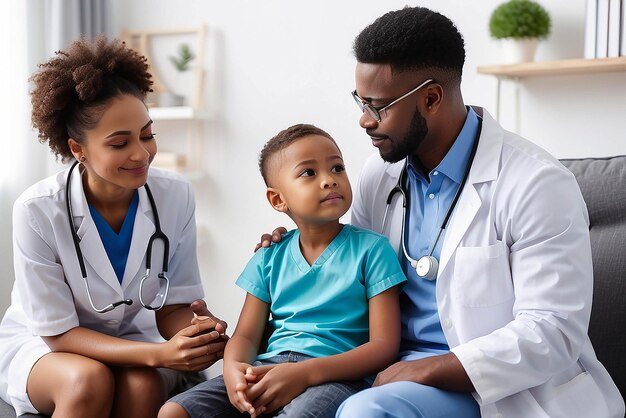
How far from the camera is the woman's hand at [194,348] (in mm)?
1687

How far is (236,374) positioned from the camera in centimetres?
155

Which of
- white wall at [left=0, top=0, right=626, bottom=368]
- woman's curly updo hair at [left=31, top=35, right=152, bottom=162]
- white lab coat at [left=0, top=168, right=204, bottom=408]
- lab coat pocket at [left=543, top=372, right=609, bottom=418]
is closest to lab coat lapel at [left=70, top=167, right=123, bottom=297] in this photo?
white lab coat at [left=0, top=168, right=204, bottom=408]

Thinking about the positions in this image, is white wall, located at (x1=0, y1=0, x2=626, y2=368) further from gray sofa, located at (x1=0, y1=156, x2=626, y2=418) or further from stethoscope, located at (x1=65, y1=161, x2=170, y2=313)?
stethoscope, located at (x1=65, y1=161, x2=170, y2=313)

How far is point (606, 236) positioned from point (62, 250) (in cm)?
127

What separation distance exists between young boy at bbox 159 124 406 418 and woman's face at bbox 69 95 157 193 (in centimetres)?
31

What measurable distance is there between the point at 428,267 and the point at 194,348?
53cm

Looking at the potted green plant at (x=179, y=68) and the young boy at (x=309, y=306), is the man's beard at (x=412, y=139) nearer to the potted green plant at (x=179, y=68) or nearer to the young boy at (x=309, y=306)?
the young boy at (x=309, y=306)

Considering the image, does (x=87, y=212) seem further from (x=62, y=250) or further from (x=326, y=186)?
(x=326, y=186)

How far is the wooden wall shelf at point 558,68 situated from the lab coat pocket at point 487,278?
1180mm

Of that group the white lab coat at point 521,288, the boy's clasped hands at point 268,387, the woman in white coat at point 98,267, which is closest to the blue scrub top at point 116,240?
the woman in white coat at point 98,267

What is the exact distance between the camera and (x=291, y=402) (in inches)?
59.3

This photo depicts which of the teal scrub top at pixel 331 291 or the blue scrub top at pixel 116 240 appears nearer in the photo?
the teal scrub top at pixel 331 291

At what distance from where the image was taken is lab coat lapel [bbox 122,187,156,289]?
191cm

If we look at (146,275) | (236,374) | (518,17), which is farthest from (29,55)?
(236,374)
